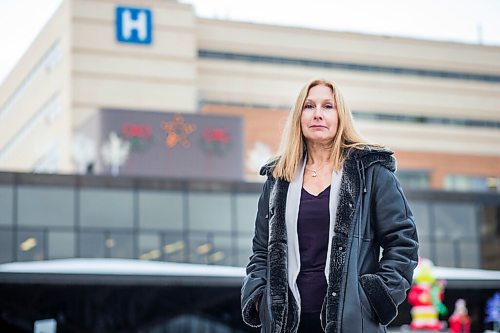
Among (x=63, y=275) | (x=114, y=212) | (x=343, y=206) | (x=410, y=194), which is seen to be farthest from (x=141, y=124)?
(x=343, y=206)

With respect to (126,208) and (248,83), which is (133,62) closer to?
(248,83)

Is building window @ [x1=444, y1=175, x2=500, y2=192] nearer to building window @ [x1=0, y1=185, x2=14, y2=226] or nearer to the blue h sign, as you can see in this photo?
the blue h sign

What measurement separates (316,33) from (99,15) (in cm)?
1430

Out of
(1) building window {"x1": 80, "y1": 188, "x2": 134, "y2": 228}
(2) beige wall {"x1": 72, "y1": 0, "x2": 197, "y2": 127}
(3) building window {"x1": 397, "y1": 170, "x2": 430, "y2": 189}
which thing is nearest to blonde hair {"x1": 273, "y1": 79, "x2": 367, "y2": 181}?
(1) building window {"x1": 80, "y1": 188, "x2": 134, "y2": 228}

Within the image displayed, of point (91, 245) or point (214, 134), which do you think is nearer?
point (91, 245)

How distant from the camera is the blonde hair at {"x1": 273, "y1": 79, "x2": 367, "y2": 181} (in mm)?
4266

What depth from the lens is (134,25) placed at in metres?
61.4

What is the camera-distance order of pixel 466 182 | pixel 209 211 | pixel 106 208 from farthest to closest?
pixel 466 182 < pixel 209 211 < pixel 106 208

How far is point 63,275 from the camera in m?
28.1

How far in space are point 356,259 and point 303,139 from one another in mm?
582

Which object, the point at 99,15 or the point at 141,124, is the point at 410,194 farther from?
the point at 99,15

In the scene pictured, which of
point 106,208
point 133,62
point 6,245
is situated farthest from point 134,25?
point 6,245

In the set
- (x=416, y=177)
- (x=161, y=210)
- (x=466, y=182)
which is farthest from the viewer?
(x=466, y=182)

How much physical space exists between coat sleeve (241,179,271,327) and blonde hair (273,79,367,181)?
12 cm
